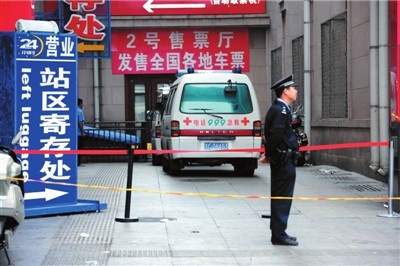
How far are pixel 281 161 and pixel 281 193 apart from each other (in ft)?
1.14

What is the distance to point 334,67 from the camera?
59.8 ft

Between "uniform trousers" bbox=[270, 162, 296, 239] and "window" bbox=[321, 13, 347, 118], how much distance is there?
939 centimetres

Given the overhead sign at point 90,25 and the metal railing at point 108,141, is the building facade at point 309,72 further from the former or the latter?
the overhead sign at point 90,25

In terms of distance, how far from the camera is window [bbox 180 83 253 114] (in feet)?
52.7

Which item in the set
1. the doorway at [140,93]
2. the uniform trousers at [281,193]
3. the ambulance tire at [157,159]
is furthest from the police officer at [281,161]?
the doorway at [140,93]

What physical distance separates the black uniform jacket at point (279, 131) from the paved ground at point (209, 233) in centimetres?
103

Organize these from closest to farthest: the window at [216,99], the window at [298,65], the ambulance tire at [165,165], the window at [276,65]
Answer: the window at [216,99] < the ambulance tire at [165,165] < the window at [298,65] < the window at [276,65]

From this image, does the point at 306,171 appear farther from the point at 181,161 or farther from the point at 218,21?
the point at 218,21

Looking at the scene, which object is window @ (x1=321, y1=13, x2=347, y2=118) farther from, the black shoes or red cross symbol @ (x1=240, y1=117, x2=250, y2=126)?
the black shoes

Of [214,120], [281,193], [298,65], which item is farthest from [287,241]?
[298,65]

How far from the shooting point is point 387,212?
10.6 meters

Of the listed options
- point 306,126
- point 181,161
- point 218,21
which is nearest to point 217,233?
point 181,161

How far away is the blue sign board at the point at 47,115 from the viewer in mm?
9828

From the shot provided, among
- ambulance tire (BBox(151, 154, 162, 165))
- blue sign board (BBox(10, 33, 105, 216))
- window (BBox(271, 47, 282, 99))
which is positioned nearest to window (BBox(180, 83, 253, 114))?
ambulance tire (BBox(151, 154, 162, 165))
